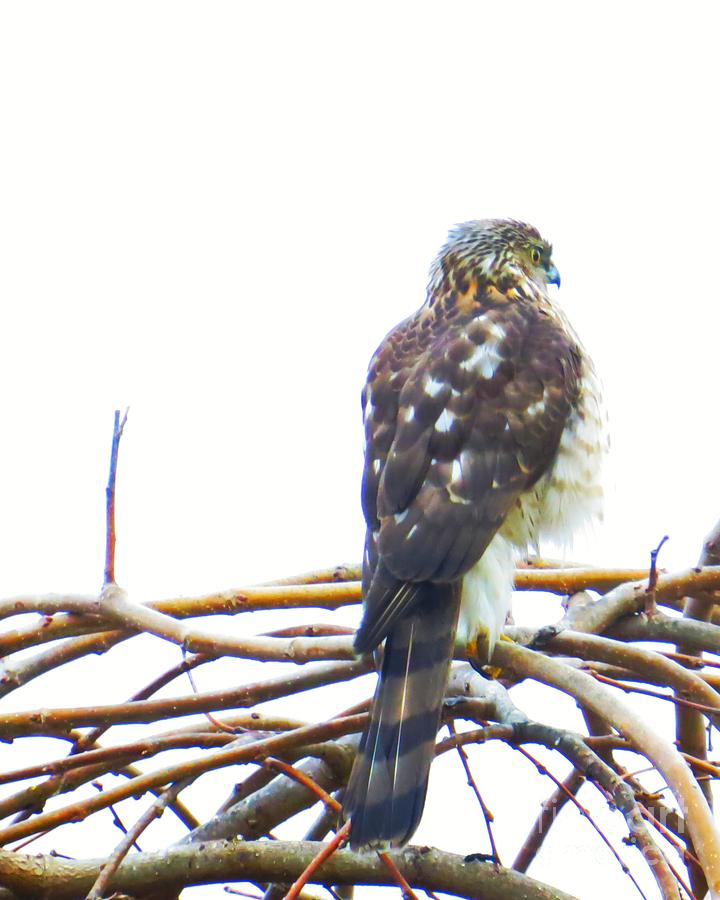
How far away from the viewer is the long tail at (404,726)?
211cm

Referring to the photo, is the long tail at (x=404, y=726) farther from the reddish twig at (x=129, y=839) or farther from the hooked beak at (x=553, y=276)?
the hooked beak at (x=553, y=276)

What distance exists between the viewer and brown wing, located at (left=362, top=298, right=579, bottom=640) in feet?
9.05

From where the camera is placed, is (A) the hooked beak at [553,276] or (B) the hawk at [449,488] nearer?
(B) the hawk at [449,488]

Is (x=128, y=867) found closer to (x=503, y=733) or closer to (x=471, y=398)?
(x=503, y=733)

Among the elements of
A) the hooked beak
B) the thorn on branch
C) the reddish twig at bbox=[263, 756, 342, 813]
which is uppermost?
the hooked beak

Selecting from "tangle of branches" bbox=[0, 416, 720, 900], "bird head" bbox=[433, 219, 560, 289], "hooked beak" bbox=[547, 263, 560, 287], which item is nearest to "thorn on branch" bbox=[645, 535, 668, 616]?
"tangle of branches" bbox=[0, 416, 720, 900]

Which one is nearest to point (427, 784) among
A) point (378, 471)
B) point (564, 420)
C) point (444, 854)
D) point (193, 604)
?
point (444, 854)

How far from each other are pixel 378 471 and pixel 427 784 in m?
0.97

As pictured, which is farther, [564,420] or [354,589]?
[564,420]

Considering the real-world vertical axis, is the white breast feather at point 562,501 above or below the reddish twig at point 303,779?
above

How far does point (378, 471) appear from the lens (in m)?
3.05

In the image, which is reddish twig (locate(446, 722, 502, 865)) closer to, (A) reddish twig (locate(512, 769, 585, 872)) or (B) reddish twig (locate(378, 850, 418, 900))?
(B) reddish twig (locate(378, 850, 418, 900))

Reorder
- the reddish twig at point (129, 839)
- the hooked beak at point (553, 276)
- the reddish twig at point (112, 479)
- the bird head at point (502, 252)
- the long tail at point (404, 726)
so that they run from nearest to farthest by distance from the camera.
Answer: the reddish twig at point (129, 839) → the long tail at point (404, 726) → the reddish twig at point (112, 479) → the bird head at point (502, 252) → the hooked beak at point (553, 276)

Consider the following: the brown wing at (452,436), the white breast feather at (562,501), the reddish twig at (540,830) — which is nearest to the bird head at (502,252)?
the brown wing at (452,436)
